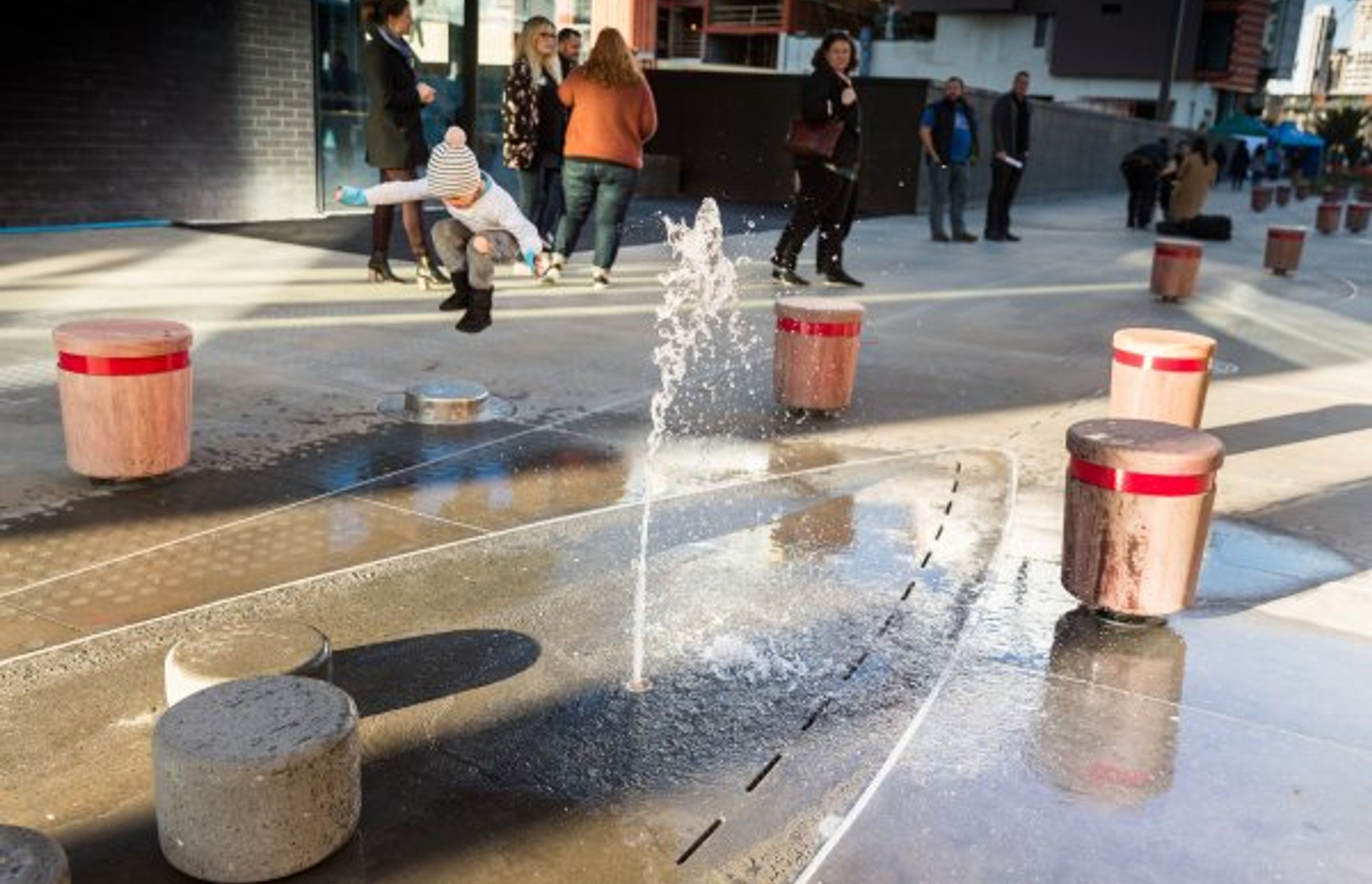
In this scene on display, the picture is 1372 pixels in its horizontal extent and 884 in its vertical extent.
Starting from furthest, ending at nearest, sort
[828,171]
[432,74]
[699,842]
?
[432,74]
[828,171]
[699,842]

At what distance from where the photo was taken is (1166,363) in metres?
6.05

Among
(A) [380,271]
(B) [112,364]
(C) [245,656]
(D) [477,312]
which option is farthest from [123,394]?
(A) [380,271]

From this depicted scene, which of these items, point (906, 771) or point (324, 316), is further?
point (324, 316)

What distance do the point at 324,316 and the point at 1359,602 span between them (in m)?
6.75

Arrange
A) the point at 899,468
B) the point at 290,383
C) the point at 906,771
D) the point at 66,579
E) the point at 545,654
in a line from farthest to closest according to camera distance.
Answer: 1. the point at 290,383
2. the point at 899,468
3. the point at 66,579
4. the point at 545,654
5. the point at 906,771

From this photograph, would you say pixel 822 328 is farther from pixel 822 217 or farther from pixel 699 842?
pixel 822 217

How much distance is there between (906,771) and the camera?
3.14 meters

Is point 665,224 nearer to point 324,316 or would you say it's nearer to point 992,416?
point 324,316

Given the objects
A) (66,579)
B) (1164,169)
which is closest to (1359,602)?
(66,579)

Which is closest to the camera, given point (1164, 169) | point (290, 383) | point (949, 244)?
point (290, 383)

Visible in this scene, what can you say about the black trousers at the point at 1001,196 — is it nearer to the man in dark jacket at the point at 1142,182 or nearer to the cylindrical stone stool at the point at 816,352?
the man in dark jacket at the point at 1142,182

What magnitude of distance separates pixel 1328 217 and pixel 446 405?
21667 millimetres

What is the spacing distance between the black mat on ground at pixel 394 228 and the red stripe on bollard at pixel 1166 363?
764 cm

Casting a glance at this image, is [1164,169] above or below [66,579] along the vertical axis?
above
